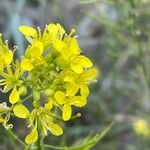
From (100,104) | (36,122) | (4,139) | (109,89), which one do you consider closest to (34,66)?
(36,122)

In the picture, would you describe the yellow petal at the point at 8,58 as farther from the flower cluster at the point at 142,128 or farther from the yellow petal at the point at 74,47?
the flower cluster at the point at 142,128

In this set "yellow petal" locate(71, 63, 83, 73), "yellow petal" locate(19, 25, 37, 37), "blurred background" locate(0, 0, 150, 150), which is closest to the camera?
"yellow petal" locate(71, 63, 83, 73)

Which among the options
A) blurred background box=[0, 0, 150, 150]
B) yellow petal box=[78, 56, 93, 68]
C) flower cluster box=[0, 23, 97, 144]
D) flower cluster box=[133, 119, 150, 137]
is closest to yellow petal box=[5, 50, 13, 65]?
flower cluster box=[0, 23, 97, 144]

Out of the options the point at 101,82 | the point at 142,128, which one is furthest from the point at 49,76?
the point at 101,82

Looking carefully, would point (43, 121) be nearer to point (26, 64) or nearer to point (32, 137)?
point (32, 137)

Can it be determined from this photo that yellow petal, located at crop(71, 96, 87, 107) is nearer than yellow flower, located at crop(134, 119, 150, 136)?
Yes

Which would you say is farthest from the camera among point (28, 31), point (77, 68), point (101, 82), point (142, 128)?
point (101, 82)

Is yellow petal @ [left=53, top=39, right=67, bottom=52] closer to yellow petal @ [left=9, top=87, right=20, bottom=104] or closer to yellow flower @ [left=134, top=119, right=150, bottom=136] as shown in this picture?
yellow petal @ [left=9, top=87, right=20, bottom=104]

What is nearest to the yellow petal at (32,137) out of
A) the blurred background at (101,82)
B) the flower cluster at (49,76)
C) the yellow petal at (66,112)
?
the flower cluster at (49,76)

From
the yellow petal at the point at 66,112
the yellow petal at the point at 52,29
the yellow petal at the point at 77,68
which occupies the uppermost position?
the yellow petal at the point at 52,29
